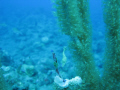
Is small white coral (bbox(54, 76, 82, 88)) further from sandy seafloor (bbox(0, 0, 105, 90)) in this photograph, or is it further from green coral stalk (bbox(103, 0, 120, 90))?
sandy seafloor (bbox(0, 0, 105, 90))

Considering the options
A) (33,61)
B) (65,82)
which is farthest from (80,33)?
(33,61)

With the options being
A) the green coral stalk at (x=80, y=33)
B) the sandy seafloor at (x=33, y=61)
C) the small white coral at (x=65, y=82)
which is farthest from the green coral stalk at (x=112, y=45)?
the sandy seafloor at (x=33, y=61)

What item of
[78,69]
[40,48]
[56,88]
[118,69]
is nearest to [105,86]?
Result: [118,69]

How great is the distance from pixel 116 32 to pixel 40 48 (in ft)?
24.2

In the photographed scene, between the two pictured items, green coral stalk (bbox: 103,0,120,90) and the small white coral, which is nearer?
green coral stalk (bbox: 103,0,120,90)

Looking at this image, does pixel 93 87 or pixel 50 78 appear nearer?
pixel 93 87

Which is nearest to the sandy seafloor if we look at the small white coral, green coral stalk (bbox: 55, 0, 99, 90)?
green coral stalk (bbox: 55, 0, 99, 90)

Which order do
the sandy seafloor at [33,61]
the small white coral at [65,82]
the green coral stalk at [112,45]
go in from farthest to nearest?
1. the sandy seafloor at [33,61]
2. the small white coral at [65,82]
3. the green coral stalk at [112,45]

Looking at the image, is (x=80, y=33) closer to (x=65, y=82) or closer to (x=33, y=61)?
(x=65, y=82)

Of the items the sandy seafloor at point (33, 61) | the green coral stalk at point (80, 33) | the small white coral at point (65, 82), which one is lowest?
the small white coral at point (65, 82)

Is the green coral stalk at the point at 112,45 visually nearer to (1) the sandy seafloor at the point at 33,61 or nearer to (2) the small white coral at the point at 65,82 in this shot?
(2) the small white coral at the point at 65,82

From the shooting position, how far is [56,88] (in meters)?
2.87

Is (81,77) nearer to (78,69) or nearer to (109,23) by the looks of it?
(78,69)

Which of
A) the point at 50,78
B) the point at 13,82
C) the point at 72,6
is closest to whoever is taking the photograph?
the point at 72,6
